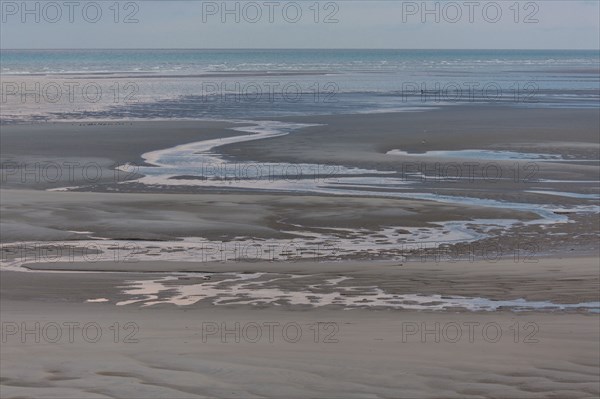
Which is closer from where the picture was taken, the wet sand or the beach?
the wet sand

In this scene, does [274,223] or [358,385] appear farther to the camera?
[274,223]

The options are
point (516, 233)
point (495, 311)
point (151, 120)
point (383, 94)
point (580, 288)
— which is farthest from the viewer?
point (383, 94)

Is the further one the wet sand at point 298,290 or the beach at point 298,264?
the beach at point 298,264

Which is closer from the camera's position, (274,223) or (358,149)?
(274,223)

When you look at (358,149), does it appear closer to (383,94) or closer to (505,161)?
(505,161)

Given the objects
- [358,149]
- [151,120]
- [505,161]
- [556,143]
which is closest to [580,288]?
[505,161]

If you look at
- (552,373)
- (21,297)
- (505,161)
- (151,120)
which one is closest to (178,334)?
(21,297)

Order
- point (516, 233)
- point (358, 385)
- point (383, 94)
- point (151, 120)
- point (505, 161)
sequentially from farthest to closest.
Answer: point (383, 94), point (151, 120), point (505, 161), point (516, 233), point (358, 385)

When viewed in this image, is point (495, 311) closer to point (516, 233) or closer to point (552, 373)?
point (552, 373)

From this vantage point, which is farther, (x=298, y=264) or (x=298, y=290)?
(x=298, y=264)
